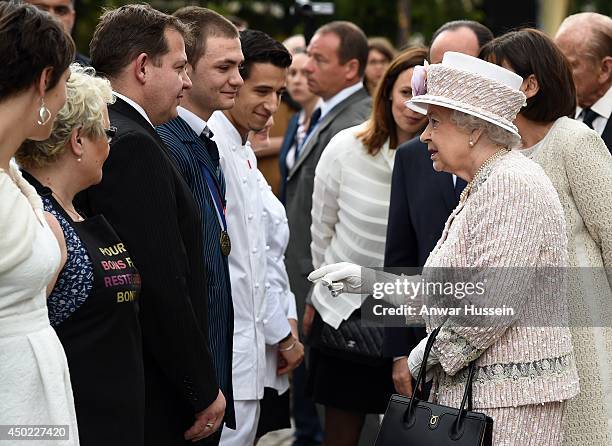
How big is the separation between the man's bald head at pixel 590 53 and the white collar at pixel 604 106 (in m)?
0.03

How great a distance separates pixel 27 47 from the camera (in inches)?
108

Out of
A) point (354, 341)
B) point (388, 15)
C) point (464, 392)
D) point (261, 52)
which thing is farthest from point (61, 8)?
point (388, 15)

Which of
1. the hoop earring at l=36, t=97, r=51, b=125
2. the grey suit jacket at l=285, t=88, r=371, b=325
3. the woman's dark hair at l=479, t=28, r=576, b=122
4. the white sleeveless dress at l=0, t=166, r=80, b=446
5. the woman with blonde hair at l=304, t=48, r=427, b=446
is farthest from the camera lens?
the grey suit jacket at l=285, t=88, r=371, b=325

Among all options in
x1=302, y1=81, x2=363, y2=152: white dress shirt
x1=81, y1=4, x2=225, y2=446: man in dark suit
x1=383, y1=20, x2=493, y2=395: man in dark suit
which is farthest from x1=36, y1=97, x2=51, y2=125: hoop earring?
x1=302, y1=81, x2=363, y2=152: white dress shirt

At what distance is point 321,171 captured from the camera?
566 centimetres

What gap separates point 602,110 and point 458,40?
2.97 ft

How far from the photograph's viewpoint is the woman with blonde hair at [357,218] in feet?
17.7

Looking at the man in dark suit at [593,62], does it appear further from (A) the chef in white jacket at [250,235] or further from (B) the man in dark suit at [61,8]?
(B) the man in dark suit at [61,8]

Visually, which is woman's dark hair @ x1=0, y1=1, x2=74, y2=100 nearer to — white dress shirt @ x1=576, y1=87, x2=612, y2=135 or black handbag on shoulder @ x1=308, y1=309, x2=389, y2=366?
black handbag on shoulder @ x1=308, y1=309, x2=389, y2=366

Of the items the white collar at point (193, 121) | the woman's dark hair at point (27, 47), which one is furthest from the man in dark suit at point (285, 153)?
the woman's dark hair at point (27, 47)

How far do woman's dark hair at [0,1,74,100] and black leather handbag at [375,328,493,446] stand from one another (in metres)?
1.55

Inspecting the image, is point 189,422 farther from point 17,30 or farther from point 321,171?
point 321,171

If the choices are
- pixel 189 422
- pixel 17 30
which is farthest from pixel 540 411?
pixel 17 30

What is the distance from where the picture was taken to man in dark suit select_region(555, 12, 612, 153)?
556 centimetres
